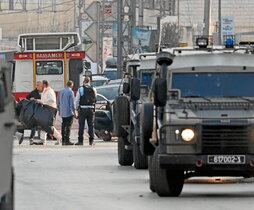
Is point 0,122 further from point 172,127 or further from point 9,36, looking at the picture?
point 9,36

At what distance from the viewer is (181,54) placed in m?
19.2

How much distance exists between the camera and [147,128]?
19.0 meters

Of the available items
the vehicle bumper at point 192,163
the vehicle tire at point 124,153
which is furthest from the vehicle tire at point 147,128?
the vehicle tire at point 124,153

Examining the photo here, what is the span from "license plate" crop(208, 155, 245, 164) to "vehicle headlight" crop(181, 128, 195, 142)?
36cm

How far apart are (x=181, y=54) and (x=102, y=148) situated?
13400mm

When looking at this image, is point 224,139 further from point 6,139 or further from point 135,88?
point 6,139

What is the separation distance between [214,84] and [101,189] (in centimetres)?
247

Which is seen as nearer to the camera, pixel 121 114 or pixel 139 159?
pixel 139 159

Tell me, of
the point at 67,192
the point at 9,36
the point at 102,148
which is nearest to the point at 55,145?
the point at 102,148

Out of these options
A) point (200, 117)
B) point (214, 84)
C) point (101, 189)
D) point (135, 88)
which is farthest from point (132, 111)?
point (200, 117)

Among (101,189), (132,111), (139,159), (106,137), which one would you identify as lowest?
(106,137)

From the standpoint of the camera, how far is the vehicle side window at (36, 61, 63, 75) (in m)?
45.7

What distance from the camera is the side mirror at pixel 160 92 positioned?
1791 centimetres

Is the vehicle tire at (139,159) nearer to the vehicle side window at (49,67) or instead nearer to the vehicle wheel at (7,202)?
the vehicle wheel at (7,202)
